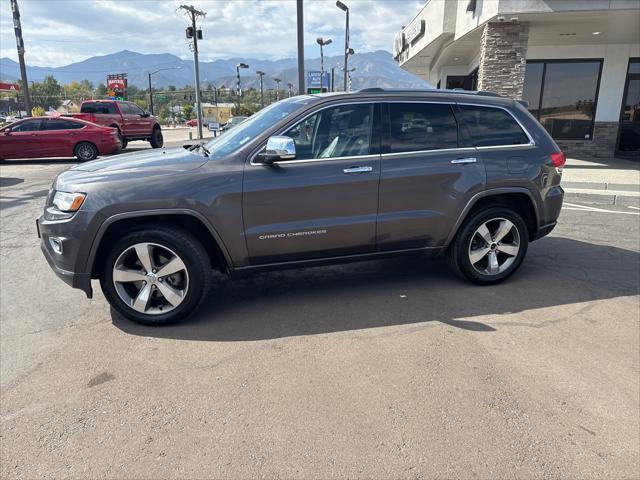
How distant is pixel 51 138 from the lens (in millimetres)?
15320

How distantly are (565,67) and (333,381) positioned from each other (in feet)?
53.2

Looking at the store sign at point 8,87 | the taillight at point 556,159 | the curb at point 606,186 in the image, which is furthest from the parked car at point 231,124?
the store sign at point 8,87

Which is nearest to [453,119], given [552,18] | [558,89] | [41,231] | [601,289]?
[601,289]

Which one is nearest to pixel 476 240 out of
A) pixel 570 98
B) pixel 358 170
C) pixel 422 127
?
pixel 422 127

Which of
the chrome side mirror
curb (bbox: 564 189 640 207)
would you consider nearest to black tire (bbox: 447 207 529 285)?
the chrome side mirror

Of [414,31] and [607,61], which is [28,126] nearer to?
[414,31]

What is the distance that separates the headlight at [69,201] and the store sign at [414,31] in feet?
57.2

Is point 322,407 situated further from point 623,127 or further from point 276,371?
point 623,127

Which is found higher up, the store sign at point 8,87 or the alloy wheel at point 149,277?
the store sign at point 8,87

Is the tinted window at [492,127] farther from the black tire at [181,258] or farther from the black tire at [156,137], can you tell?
the black tire at [156,137]

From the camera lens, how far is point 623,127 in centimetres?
1555

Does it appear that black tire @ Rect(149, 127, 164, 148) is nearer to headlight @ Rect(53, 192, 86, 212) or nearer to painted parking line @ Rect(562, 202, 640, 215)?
painted parking line @ Rect(562, 202, 640, 215)

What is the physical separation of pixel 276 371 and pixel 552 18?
39.8 feet

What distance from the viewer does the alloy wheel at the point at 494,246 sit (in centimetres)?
462
